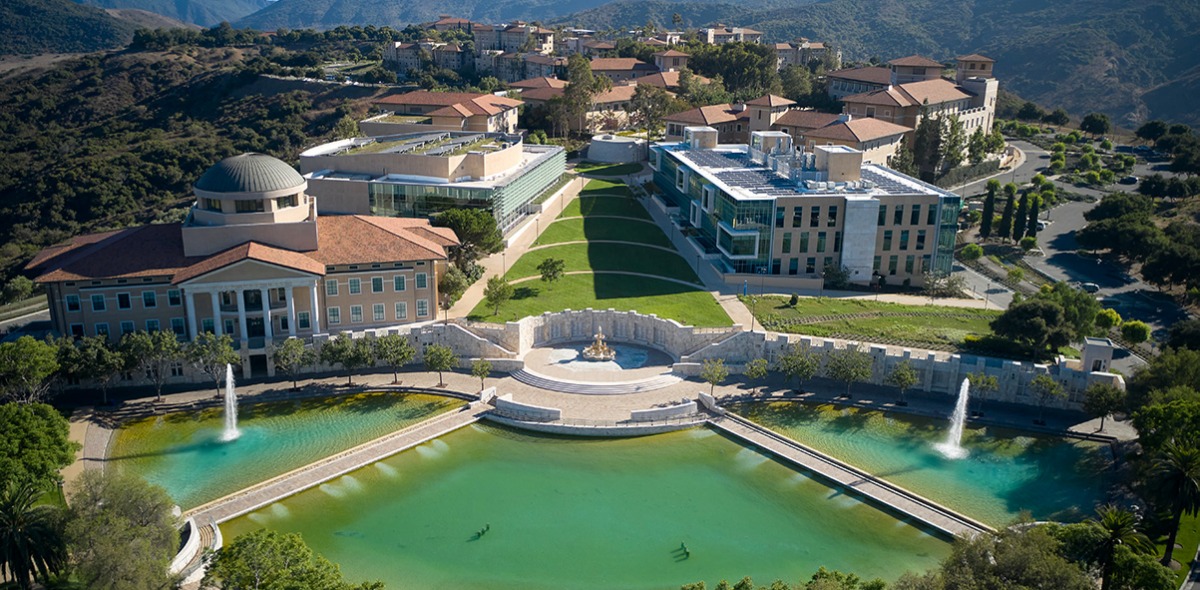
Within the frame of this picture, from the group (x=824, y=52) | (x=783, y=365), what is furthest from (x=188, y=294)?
(x=824, y=52)

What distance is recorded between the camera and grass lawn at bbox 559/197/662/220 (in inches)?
3656

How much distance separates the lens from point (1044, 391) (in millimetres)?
52250

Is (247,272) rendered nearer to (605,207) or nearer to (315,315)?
(315,315)

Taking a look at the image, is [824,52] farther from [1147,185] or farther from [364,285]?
[364,285]

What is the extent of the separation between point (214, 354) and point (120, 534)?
2244 centimetres

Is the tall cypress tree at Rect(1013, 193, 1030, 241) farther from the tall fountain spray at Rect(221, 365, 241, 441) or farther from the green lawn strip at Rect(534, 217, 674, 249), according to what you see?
the tall fountain spray at Rect(221, 365, 241, 441)

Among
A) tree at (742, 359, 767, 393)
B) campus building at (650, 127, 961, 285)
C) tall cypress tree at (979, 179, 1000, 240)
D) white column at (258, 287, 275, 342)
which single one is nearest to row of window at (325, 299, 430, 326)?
white column at (258, 287, 275, 342)

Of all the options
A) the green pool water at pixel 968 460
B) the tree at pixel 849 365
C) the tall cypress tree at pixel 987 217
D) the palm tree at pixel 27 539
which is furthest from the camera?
the tall cypress tree at pixel 987 217

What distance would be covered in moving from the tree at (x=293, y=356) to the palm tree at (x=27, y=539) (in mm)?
20652

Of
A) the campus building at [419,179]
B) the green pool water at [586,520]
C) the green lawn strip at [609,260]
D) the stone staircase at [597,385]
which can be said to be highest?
the campus building at [419,179]

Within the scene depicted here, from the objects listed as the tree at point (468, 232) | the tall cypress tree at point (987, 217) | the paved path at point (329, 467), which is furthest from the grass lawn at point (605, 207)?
the paved path at point (329, 467)

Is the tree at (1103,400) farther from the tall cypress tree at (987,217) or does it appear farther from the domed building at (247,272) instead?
the tall cypress tree at (987,217)

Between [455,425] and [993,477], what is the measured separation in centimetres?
2990

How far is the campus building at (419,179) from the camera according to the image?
3169 inches
